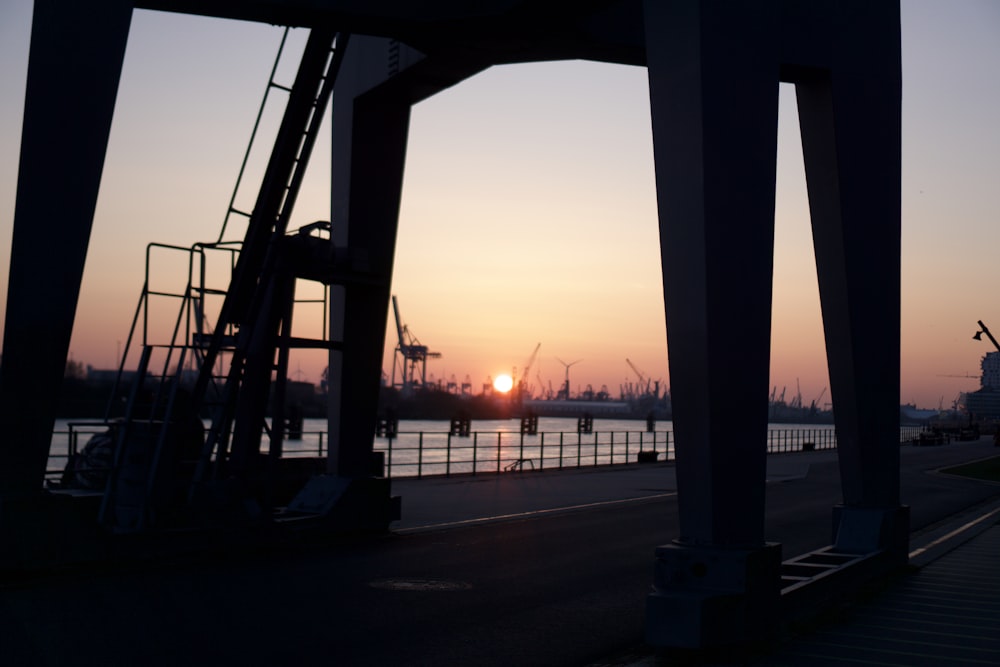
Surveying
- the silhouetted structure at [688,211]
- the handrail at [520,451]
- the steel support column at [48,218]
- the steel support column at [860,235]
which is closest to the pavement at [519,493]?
the handrail at [520,451]

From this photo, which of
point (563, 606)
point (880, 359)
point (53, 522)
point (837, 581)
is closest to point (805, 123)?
point (880, 359)

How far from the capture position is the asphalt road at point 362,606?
7898 mm

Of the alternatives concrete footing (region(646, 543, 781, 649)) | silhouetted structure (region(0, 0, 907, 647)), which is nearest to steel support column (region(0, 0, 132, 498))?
silhouetted structure (region(0, 0, 907, 647))

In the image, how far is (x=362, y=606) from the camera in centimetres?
977

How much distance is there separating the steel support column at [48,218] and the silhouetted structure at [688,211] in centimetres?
2

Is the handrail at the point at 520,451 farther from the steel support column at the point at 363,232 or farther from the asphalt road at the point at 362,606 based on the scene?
the asphalt road at the point at 362,606

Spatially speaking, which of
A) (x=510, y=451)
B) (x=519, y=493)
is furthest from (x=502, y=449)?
(x=519, y=493)

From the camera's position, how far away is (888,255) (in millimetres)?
10875

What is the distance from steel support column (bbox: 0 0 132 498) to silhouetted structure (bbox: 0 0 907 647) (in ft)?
0.06

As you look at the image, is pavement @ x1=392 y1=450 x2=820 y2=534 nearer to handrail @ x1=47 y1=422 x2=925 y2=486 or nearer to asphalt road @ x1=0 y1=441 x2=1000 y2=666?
handrail @ x1=47 y1=422 x2=925 y2=486

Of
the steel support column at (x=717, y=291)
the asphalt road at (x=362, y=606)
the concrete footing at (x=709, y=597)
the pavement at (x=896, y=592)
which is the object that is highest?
the steel support column at (x=717, y=291)

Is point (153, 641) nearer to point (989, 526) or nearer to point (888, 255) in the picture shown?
point (888, 255)

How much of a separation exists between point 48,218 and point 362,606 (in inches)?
189

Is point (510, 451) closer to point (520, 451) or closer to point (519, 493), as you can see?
point (520, 451)
